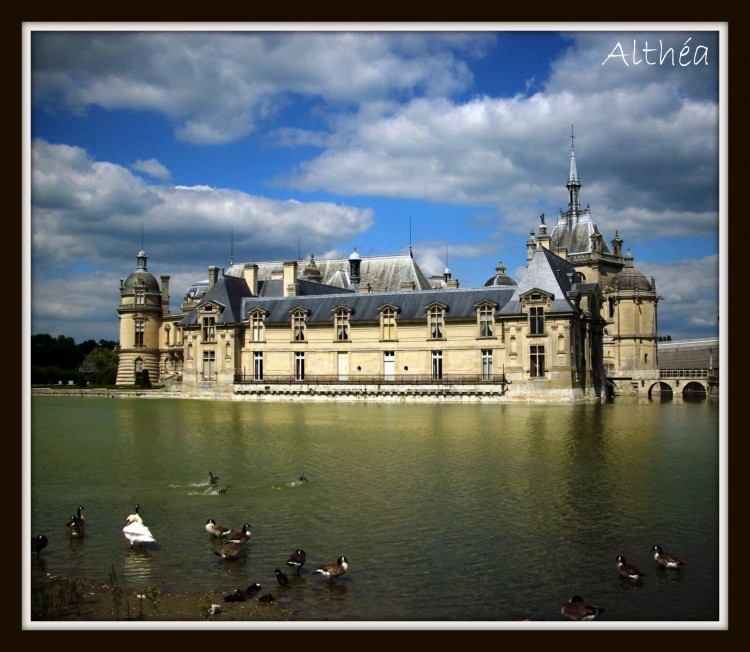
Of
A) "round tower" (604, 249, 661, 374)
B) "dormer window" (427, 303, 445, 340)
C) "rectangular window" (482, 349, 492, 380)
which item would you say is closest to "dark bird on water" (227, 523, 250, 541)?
"rectangular window" (482, 349, 492, 380)

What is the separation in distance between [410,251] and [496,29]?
59.1 m

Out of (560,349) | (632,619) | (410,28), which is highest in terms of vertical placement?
(410,28)

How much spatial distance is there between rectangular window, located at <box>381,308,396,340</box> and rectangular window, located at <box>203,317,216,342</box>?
42.9ft

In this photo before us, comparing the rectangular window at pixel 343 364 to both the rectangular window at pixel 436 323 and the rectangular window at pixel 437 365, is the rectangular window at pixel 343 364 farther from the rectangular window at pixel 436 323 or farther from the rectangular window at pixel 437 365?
the rectangular window at pixel 436 323

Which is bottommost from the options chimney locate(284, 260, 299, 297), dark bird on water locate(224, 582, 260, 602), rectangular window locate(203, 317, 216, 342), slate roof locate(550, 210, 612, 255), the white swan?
dark bird on water locate(224, 582, 260, 602)

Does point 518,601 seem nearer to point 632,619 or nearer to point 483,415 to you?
point 632,619

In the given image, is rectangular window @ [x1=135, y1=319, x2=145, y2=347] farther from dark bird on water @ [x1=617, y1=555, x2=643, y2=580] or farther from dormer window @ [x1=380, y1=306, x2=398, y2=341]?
dark bird on water @ [x1=617, y1=555, x2=643, y2=580]

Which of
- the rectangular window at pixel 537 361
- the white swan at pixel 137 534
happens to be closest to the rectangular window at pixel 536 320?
the rectangular window at pixel 537 361

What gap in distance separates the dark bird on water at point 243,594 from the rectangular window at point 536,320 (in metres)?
39.1

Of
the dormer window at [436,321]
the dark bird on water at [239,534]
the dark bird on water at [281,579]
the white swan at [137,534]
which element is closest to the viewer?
the dark bird on water at [281,579]

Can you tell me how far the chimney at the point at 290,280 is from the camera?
62516 millimetres

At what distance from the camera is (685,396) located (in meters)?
64.0

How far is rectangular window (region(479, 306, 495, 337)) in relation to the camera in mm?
52125

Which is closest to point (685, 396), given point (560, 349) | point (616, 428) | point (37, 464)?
point (560, 349)
